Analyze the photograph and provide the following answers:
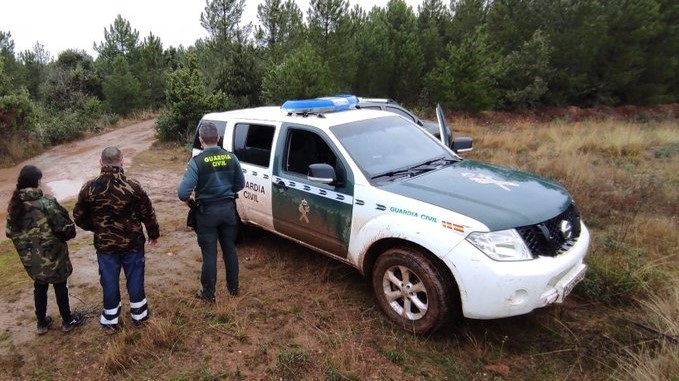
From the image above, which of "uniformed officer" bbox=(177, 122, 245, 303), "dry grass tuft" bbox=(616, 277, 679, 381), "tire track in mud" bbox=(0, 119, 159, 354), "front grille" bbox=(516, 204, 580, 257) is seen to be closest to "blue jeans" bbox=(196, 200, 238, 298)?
"uniformed officer" bbox=(177, 122, 245, 303)

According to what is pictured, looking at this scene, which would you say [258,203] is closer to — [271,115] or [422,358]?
[271,115]

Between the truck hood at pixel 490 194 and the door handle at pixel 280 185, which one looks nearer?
the truck hood at pixel 490 194

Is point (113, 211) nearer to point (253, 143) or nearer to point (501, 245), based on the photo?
point (253, 143)

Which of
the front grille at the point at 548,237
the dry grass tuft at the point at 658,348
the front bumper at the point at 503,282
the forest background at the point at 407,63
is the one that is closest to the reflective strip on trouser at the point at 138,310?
the front bumper at the point at 503,282

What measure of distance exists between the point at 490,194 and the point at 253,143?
2.64 meters

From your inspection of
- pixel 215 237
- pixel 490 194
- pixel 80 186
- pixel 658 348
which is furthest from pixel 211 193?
pixel 80 186

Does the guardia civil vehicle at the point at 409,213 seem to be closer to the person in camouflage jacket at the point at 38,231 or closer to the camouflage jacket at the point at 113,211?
the camouflage jacket at the point at 113,211

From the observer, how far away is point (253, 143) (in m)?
4.95

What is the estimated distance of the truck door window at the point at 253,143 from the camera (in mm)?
4754

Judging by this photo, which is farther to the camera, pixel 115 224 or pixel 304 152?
pixel 304 152

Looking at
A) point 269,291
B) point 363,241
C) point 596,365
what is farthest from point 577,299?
point 269,291

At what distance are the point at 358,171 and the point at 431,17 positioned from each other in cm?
2307

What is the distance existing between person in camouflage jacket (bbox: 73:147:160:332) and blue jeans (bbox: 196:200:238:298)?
451 mm

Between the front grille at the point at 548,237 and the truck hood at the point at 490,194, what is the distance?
0.15ft
